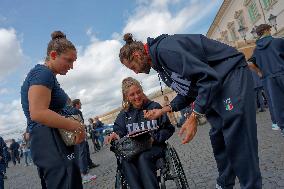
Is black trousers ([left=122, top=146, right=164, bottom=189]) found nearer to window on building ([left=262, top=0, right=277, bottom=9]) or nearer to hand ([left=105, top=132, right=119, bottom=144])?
hand ([left=105, top=132, right=119, bottom=144])

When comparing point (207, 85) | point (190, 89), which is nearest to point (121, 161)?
point (190, 89)

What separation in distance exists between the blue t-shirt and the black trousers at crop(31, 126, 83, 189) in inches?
4.0

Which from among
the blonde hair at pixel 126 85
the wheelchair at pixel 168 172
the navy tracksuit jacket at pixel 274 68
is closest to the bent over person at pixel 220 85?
the wheelchair at pixel 168 172

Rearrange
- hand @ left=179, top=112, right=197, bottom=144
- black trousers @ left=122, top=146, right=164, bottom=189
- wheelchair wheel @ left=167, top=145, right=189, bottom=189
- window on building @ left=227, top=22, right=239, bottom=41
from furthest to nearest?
1. window on building @ left=227, top=22, right=239, bottom=41
2. black trousers @ left=122, top=146, right=164, bottom=189
3. wheelchair wheel @ left=167, top=145, right=189, bottom=189
4. hand @ left=179, top=112, right=197, bottom=144

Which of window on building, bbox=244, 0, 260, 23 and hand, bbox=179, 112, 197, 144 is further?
Result: window on building, bbox=244, 0, 260, 23

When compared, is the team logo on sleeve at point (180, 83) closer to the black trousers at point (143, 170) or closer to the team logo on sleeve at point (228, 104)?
the team logo on sleeve at point (228, 104)

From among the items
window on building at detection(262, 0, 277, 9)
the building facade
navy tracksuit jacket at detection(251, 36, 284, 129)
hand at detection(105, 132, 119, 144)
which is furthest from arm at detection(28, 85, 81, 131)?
window on building at detection(262, 0, 277, 9)

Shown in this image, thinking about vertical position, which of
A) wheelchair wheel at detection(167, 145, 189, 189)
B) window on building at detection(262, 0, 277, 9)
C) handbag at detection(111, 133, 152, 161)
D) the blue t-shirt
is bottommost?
wheelchair wheel at detection(167, 145, 189, 189)

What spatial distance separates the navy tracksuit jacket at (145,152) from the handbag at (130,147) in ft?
0.26

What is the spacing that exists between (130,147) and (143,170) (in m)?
0.28

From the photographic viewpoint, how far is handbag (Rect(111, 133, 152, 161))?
3604mm

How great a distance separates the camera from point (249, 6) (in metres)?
32.5

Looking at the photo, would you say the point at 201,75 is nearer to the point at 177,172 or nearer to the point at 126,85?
the point at 177,172

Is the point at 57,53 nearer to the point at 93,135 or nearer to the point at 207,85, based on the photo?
the point at 207,85
